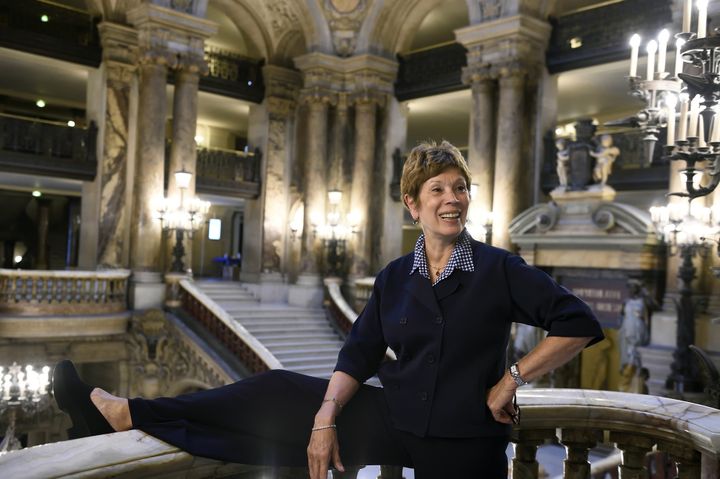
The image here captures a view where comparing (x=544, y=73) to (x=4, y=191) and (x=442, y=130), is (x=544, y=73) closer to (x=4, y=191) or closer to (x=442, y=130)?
(x=442, y=130)

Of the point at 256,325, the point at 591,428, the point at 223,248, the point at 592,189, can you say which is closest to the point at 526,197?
the point at 592,189

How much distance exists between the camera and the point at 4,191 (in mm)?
24922

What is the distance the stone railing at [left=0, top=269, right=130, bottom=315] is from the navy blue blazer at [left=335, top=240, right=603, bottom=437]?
1389 cm

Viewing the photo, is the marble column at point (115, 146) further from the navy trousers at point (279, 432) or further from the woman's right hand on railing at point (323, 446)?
the woman's right hand on railing at point (323, 446)

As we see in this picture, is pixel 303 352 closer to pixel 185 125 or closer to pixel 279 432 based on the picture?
pixel 185 125

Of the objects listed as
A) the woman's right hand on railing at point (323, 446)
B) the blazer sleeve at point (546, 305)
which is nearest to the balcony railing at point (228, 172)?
the woman's right hand on railing at point (323, 446)

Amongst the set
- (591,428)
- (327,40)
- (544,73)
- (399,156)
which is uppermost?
(327,40)

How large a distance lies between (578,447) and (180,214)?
13843mm

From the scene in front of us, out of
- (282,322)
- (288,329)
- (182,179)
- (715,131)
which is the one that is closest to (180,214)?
(182,179)

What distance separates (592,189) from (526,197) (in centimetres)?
255

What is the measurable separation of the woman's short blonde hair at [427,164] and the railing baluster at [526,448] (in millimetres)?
1408

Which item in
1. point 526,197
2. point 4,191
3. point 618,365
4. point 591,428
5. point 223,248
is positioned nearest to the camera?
point 591,428

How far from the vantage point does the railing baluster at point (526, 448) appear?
3.36 meters

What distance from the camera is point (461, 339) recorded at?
2.43m
